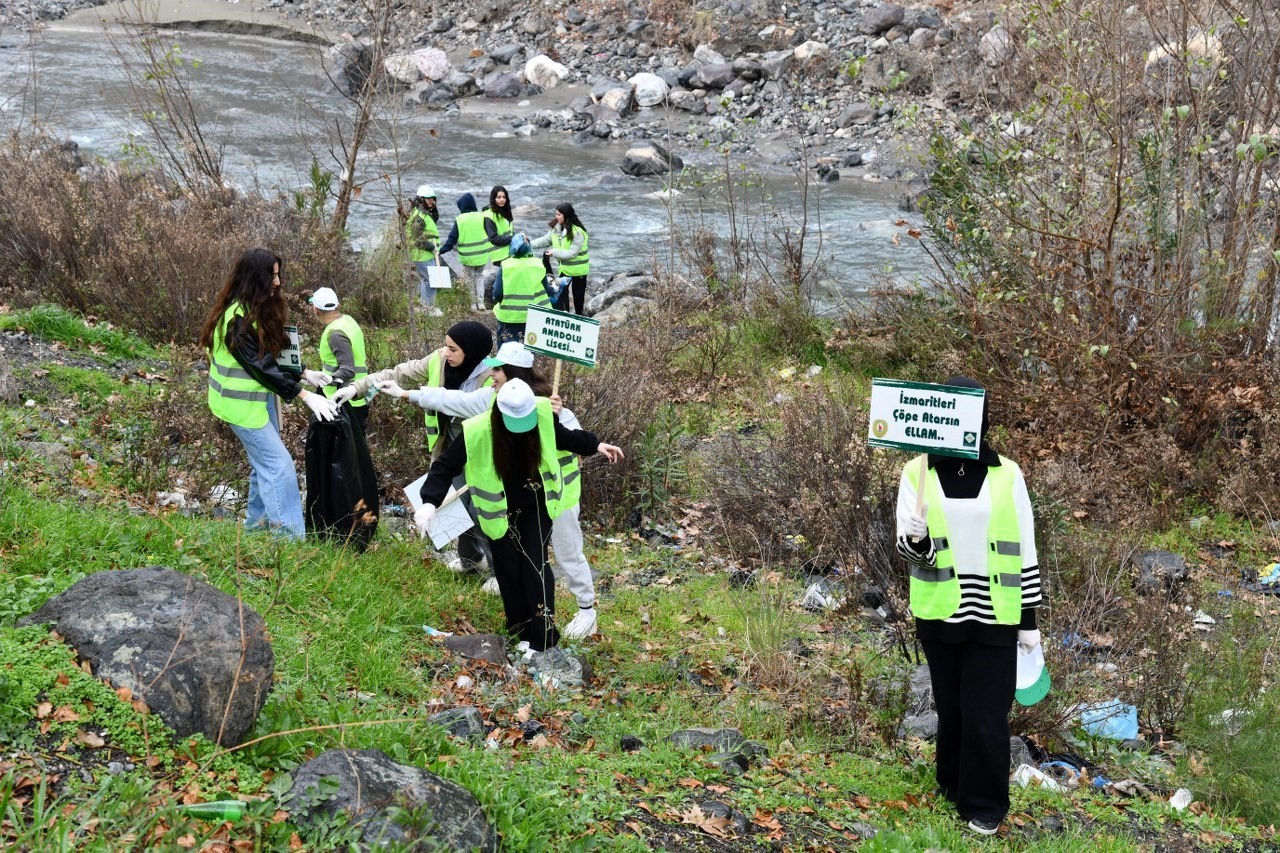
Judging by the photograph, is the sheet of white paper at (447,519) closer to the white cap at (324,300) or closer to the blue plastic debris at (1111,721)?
the white cap at (324,300)

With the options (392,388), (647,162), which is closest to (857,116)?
(647,162)

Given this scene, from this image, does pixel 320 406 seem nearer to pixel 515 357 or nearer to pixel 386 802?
pixel 515 357

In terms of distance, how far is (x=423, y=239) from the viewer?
15.6 m

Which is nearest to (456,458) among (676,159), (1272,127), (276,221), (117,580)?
(117,580)

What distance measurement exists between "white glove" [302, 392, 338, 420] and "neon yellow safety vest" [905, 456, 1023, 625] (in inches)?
139

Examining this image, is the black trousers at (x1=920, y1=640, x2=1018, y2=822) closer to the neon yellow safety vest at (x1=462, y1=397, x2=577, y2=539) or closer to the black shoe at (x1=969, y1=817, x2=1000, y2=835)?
the black shoe at (x1=969, y1=817, x2=1000, y2=835)

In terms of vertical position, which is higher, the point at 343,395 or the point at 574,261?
the point at 343,395

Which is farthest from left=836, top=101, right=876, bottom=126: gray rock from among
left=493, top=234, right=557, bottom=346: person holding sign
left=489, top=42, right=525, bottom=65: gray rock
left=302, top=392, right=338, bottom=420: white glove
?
left=302, top=392, right=338, bottom=420: white glove

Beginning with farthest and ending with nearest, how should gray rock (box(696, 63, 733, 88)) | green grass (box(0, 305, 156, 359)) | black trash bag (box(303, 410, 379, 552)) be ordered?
gray rock (box(696, 63, 733, 88))
green grass (box(0, 305, 156, 359))
black trash bag (box(303, 410, 379, 552))

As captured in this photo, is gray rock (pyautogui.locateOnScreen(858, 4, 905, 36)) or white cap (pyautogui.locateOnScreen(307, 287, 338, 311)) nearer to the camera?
white cap (pyautogui.locateOnScreen(307, 287, 338, 311))

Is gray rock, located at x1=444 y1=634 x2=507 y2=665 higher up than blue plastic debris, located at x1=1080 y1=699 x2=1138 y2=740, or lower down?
higher up

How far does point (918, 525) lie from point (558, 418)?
85.8 inches

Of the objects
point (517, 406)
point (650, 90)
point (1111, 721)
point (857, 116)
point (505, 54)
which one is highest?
point (505, 54)

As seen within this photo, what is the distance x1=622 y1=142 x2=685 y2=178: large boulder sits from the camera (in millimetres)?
24719
